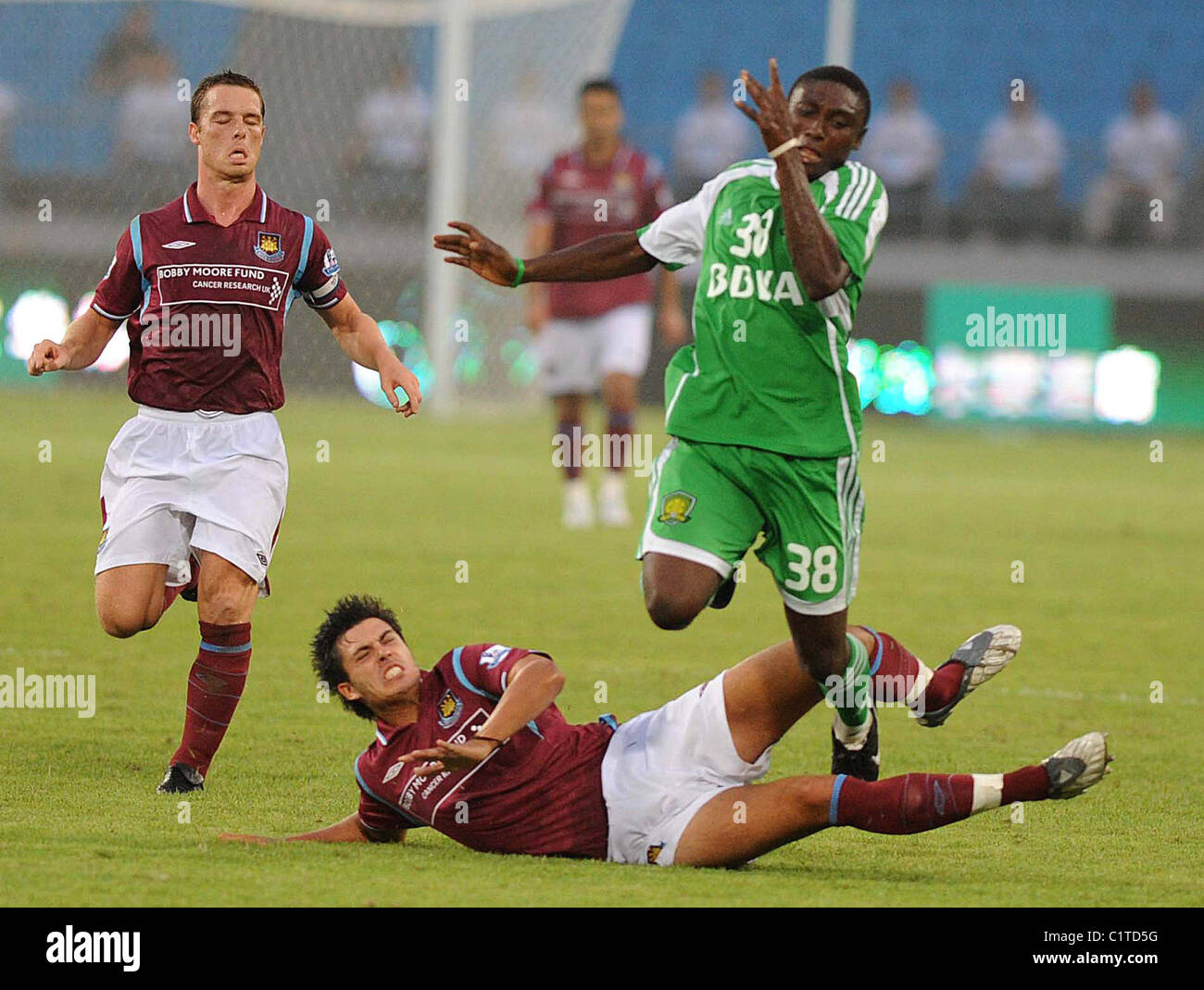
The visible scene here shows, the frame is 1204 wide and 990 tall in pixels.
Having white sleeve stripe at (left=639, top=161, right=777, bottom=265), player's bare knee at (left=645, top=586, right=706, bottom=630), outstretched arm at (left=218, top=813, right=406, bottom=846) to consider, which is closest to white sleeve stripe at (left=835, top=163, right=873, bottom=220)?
white sleeve stripe at (left=639, top=161, right=777, bottom=265)

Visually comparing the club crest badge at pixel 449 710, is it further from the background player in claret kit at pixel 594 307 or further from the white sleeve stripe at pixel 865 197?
the background player in claret kit at pixel 594 307

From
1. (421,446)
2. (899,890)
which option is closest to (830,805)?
(899,890)

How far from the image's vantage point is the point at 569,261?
5.70 m

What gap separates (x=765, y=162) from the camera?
5.57 metres

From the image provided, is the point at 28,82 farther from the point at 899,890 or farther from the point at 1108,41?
the point at 899,890

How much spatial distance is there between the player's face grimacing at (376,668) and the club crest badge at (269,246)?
1.33 meters

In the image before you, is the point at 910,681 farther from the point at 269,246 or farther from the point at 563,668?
the point at 563,668

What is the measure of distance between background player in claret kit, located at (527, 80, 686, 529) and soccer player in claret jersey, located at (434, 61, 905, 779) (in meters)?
6.91

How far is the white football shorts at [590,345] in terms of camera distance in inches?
502

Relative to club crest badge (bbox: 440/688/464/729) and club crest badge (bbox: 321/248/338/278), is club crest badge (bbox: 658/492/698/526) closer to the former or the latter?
club crest badge (bbox: 440/688/464/729)

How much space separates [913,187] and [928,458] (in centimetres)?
627

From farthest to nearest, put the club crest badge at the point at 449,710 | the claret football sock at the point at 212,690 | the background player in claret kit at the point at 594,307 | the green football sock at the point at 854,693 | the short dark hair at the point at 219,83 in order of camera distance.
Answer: the background player in claret kit at the point at 594,307
the short dark hair at the point at 219,83
the claret football sock at the point at 212,690
the green football sock at the point at 854,693
the club crest badge at the point at 449,710

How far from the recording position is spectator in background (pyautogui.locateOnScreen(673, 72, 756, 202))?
23.5 m

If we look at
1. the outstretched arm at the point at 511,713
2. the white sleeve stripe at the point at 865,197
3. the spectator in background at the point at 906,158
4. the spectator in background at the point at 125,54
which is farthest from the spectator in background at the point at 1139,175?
the outstretched arm at the point at 511,713
